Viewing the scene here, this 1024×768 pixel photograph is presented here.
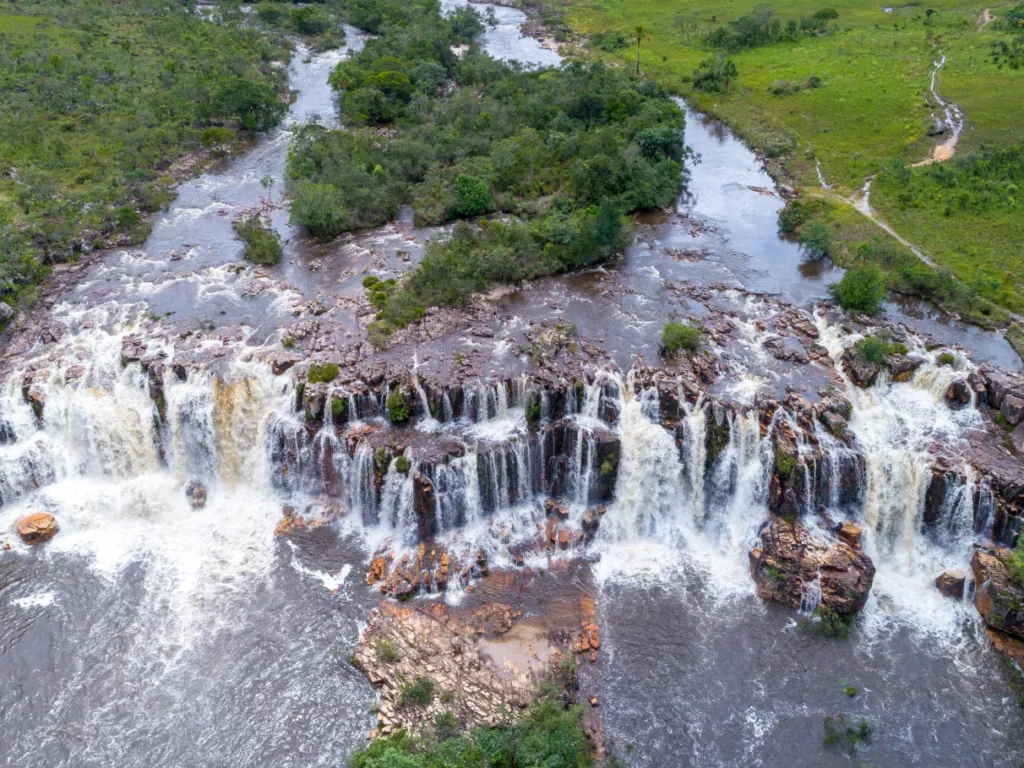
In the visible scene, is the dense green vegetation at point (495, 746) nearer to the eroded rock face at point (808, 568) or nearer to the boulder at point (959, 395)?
the eroded rock face at point (808, 568)

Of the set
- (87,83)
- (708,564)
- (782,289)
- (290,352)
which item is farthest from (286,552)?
(87,83)

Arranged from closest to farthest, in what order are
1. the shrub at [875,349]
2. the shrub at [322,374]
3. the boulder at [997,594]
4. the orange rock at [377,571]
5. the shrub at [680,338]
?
the boulder at [997,594], the orange rock at [377,571], the shrub at [322,374], the shrub at [875,349], the shrub at [680,338]

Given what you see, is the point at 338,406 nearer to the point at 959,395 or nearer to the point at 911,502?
the point at 911,502

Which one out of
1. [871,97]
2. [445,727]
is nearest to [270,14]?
[871,97]

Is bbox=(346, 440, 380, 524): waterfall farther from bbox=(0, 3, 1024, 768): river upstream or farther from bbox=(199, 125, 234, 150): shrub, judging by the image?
bbox=(199, 125, 234, 150): shrub

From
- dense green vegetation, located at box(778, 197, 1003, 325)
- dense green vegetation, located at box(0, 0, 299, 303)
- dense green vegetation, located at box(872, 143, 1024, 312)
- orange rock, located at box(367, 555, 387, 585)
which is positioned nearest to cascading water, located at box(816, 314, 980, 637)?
dense green vegetation, located at box(778, 197, 1003, 325)

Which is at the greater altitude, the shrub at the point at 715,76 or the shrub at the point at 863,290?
the shrub at the point at 715,76

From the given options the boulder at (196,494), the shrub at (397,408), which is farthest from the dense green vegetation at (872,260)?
the boulder at (196,494)
